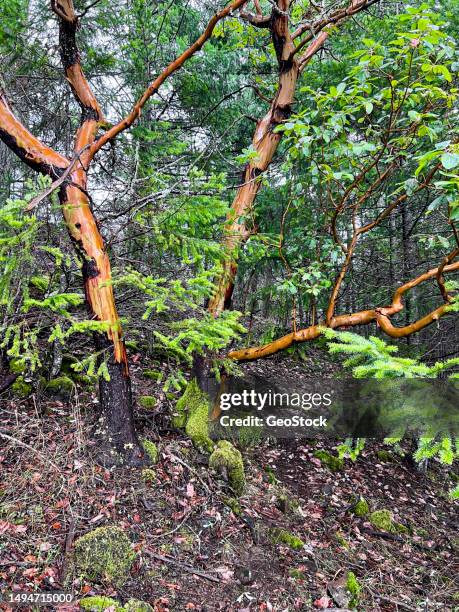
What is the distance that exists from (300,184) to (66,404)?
4019 mm

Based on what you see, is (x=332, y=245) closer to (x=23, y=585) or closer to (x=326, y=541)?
(x=326, y=541)

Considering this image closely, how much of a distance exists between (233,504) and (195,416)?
121 cm

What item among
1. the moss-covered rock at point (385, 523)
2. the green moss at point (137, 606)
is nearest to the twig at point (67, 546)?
the green moss at point (137, 606)

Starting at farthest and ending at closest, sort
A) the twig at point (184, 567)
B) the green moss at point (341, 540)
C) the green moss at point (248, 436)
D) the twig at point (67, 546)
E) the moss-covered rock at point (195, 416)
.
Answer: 1. the green moss at point (248, 436)
2. the moss-covered rock at point (195, 416)
3. the green moss at point (341, 540)
4. the twig at point (184, 567)
5. the twig at point (67, 546)

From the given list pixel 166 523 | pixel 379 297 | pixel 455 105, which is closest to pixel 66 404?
pixel 166 523

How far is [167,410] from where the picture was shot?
5.20 meters

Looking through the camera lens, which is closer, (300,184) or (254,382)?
(300,184)

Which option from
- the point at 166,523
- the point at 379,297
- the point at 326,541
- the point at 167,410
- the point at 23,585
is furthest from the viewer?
the point at 379,297

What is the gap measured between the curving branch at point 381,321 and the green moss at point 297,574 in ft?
7.45

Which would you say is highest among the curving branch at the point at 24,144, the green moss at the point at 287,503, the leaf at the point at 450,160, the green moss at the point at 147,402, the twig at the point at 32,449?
the curving branch at the point at 24,144

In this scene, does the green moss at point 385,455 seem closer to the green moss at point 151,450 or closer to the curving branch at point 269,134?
the curving branch at point 269,134

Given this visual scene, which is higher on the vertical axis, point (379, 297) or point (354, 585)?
point (379, 297)

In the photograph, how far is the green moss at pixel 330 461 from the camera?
5.95 meters

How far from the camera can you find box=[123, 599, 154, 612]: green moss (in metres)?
2.85
